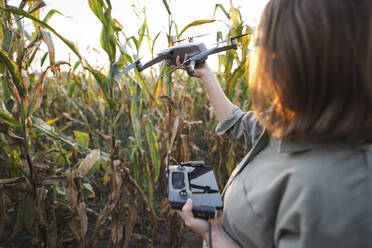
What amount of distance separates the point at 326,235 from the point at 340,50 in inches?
13.2

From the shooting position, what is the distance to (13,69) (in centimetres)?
95

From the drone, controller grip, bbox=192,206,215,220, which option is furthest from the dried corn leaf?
controller grip, bbox=192,206,215,220

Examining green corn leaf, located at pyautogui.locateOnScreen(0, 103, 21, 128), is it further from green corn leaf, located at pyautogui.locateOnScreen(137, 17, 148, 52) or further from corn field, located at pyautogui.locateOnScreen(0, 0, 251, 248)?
green corn leaf, located at pyautogui.locateOnScreen(137, 17, 148, 52)

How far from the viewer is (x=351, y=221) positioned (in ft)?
1.35

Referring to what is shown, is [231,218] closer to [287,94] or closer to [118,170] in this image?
[287,94]

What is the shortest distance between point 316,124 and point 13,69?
3.56ft

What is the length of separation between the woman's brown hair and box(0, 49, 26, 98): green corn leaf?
0.95 meters

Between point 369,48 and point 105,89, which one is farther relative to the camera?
point 105,89

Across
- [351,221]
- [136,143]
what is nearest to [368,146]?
[351,221]

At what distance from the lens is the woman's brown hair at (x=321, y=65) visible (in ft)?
1.40

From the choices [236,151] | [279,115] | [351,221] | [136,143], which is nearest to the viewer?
[351,221]

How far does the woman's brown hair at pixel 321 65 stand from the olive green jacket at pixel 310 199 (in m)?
0.04

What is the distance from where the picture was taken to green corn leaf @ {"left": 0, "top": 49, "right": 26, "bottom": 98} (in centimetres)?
91

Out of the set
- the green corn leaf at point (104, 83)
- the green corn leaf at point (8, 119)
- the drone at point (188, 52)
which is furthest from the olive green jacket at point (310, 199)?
the green corn leaf at point (8, 119)
